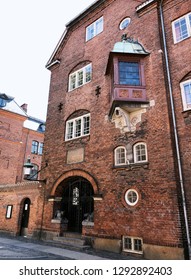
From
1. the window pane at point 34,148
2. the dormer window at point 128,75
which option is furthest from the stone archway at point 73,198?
the window pane at point 34,148

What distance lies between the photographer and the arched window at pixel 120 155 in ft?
37.2

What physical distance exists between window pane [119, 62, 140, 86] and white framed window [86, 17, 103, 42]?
513 centimetres

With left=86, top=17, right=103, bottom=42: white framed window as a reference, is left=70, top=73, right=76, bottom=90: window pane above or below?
below

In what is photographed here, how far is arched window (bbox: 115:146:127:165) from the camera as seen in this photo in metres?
11.3

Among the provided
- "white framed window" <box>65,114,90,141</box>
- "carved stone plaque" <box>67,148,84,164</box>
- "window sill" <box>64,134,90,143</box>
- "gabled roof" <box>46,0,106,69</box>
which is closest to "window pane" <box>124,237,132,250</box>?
"carved stone plaque" <box>67,148,84,164</box>

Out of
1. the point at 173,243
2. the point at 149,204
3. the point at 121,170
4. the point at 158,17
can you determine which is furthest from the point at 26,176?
the point at 158,17

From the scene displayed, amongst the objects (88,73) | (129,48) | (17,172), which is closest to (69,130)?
(88,73)

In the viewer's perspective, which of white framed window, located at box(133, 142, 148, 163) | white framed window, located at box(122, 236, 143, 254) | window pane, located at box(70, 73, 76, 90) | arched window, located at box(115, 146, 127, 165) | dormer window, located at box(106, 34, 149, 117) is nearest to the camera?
white framed window, located at box(122, 236, 143, 254)

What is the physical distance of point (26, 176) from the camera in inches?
543

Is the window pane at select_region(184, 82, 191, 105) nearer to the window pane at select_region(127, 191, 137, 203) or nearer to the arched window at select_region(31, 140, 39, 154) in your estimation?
the window pane at select_region(127, 191, 137, 203)

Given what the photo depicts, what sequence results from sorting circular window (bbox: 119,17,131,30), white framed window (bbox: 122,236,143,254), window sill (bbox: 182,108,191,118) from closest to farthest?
white framed window (bbox: 122,236,143,254) < window sill (bbox: 182,108,191,118) < circular window (bbox: 119,17,131,30)

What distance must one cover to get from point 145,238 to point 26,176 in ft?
26.6

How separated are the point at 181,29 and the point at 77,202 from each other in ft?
37.2

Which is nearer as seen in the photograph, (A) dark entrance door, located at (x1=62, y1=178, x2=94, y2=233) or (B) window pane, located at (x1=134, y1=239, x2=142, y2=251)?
(B) window pane, located at (x1=134, y1=239, x2=142, y2=251)
